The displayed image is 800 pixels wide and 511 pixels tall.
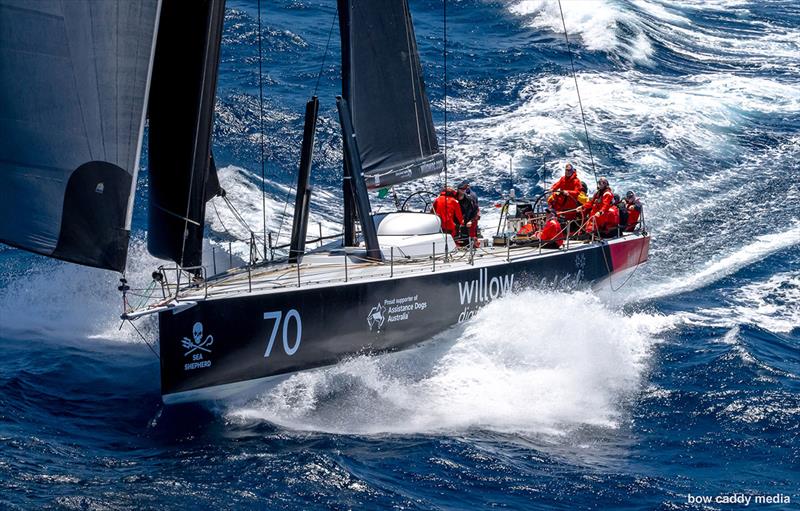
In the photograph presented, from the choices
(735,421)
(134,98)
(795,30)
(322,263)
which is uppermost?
(795,30)

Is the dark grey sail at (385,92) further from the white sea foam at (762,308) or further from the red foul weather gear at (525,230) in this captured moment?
the white sea foam at (762,308)

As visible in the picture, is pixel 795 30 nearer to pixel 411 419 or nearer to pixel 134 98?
pixel 411 419

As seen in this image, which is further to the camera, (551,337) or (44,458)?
(551,337)

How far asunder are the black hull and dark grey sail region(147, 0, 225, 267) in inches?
44.7

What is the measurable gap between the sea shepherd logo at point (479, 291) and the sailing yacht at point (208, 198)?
0.09 feet

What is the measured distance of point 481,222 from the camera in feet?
71.8

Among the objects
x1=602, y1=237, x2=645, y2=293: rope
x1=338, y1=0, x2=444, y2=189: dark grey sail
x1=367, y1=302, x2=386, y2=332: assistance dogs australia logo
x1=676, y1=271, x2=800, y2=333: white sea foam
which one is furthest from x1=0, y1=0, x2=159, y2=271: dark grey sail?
x1=676, y1=271, x2=800, y2=333: white sea foam

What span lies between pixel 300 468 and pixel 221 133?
13.6 m

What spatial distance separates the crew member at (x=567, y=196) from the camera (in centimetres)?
1916

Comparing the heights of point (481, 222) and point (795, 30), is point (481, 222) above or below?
below

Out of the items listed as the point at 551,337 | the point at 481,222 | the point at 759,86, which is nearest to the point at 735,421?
the point at 551,337

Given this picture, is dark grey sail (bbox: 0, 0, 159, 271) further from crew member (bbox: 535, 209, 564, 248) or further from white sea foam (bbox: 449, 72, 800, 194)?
white sea foam (bbox: 449, 72, 800, 194)

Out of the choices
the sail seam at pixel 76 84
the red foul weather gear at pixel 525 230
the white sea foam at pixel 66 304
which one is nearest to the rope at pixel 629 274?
the red foul weather gear at pixel 525 230

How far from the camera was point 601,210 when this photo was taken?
19297mm
